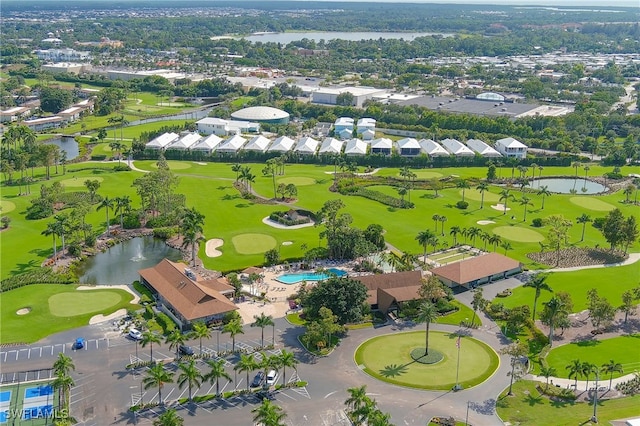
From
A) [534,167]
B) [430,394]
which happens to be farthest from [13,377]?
[534,167]

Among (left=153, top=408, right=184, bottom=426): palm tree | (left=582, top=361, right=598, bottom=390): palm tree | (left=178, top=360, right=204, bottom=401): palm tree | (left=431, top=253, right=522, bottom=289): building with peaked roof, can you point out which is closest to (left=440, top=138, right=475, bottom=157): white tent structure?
(left=431, top=253, right=522, bottom=289): building with peaked roof

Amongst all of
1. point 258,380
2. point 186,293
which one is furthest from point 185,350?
point 186,293

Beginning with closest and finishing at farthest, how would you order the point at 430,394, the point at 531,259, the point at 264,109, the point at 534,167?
1. the point at 430,394
2. the point at 531,259
3. the point at 534,167
4. the point at 264,109

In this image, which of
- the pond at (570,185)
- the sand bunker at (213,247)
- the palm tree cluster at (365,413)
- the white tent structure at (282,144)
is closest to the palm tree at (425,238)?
the sand bunker at (213,247)

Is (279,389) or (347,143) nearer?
(279,389)

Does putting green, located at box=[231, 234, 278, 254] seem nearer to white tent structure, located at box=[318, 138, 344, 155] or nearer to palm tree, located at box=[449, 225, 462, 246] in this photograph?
palm tree, located at box=[449, 225, 462, 246]

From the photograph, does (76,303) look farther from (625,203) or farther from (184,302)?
(625,203)

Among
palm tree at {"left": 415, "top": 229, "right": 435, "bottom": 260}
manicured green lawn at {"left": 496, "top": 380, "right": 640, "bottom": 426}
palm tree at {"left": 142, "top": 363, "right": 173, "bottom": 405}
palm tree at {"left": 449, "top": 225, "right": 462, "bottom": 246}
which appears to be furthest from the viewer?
palm tree at {"left": 449, "top": 225, "right": 462, "bottom": 246}
